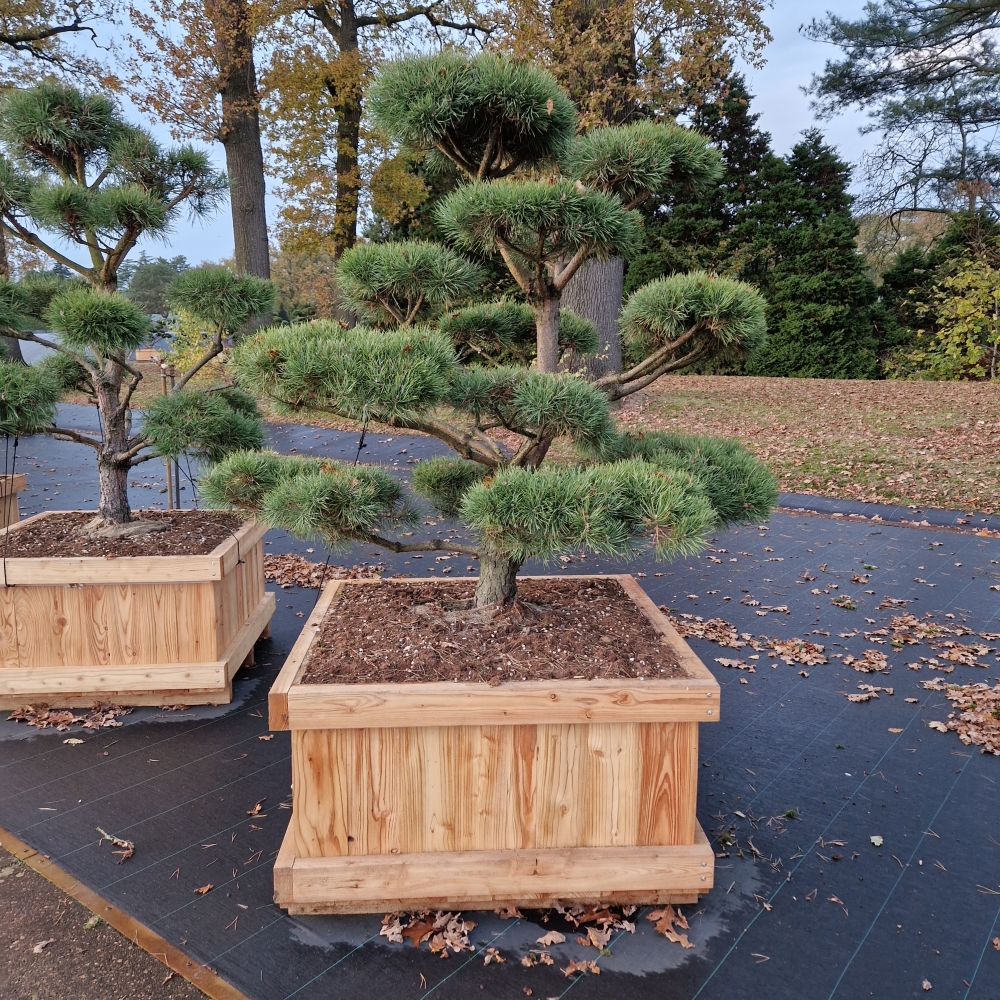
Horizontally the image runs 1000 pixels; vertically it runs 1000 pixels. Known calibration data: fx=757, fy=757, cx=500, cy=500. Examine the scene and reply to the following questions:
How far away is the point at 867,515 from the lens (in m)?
5.87

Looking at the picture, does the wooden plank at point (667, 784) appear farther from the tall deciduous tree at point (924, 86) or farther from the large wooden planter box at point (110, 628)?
the tall deciduous tree at point (924, 86)

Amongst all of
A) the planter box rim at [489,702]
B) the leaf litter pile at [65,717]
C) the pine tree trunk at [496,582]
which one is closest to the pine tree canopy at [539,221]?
the pine tree trunk at [496,582]

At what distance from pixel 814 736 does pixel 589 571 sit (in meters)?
1.95

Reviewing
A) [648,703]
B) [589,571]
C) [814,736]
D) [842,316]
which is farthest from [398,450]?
[842,316]

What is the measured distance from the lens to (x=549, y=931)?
5.79 ft

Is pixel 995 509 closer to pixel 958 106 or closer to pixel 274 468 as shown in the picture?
pixel 274 468

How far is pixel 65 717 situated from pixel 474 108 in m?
2.46

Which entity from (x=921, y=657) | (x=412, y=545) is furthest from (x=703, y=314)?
(x=921, y=657)

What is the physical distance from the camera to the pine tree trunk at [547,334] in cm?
232

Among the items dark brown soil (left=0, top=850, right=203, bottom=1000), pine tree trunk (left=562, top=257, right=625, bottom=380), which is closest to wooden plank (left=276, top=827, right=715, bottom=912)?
dark brown soil (left=0, top=850, right=203, bottom=1000)

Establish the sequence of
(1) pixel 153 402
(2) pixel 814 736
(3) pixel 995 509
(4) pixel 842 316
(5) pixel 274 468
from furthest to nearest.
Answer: (4) pixel 842 316
(3) pixel 995 509
(1) pixel 153 402
(2) pixel 814 736
(5) pixel 274 468

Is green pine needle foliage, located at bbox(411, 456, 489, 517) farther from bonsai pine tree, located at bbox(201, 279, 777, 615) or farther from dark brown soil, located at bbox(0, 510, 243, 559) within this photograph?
dark brown soil, located at bbox(0, 510, 243, 559)

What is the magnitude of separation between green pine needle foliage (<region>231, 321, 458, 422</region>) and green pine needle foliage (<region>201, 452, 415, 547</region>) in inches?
10.8

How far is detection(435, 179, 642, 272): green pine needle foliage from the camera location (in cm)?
190
